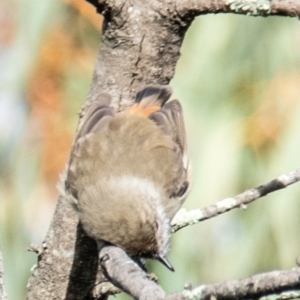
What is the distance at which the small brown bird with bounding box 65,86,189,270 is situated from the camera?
7.02 ft

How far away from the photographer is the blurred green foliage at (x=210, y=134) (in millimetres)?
3082

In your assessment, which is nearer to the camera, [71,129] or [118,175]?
[118,175]

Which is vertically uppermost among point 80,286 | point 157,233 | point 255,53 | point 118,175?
point 255,53

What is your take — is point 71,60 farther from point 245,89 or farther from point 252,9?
point 252,9

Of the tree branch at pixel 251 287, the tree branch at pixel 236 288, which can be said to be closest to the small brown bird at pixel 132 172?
the tree branch at pixel 236 288

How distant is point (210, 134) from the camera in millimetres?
3146

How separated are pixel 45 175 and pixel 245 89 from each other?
3.25 feet

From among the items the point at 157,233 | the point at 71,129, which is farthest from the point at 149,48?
the point at 71,129

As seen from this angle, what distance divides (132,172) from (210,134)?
851mm

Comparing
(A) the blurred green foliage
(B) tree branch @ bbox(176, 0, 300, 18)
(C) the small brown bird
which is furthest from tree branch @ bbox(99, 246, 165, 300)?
(A) the blurred green foliage

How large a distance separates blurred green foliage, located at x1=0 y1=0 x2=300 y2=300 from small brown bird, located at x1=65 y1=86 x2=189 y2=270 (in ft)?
1.73

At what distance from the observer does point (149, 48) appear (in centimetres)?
190

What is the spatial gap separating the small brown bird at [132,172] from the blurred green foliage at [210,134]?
1.73 feet

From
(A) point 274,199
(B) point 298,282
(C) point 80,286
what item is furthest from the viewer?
(A) point 274,199
